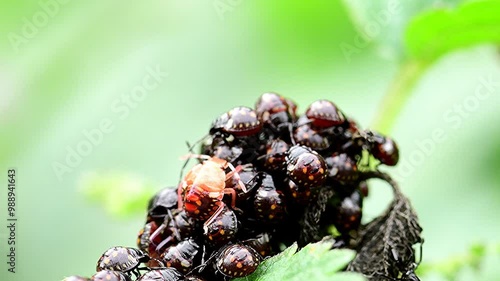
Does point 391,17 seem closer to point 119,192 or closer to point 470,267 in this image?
point 470,267

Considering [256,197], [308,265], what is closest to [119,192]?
[256,197]

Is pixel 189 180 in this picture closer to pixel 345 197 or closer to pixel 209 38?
pixel 345 197

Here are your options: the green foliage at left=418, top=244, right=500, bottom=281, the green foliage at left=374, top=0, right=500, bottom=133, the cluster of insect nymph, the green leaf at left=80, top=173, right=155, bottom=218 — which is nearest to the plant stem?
the green foliage at left=374, top=0, right=500, bottom=133

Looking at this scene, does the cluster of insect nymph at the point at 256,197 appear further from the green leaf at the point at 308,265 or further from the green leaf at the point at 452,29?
the green leaf at the point at 452,29

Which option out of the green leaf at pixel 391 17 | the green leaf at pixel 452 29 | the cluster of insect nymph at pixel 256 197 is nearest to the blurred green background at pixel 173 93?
the green leaf at pixel 391 17

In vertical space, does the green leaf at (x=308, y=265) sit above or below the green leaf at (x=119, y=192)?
below
